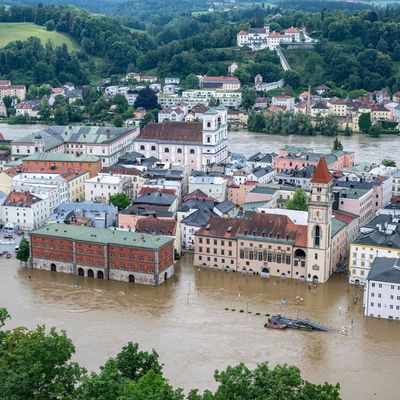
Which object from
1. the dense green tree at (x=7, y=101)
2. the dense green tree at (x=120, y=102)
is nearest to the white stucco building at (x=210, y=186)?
the dense green tree at (x=120, y=102)

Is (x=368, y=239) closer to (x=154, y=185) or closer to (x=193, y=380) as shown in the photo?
(x=193, y=380)

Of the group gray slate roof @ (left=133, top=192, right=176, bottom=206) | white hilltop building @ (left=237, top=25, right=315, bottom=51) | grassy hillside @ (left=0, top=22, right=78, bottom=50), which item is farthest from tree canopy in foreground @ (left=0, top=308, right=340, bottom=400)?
grassy hillside @ (left=0, top=22, right=78, bottom=50)

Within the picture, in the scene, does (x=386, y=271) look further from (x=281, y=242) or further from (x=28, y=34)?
(x=28, y=34)

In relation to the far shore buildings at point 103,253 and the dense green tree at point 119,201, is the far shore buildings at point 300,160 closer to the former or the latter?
the dense green tree at point 119,201

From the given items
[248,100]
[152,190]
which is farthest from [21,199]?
[248,100]

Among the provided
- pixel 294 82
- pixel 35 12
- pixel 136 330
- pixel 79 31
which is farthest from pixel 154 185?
pixel 35 12

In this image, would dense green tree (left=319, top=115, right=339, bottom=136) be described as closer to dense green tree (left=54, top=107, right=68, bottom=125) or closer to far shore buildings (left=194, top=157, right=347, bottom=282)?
dense green tree (left=54, top=107, right=68, bottom=125)
